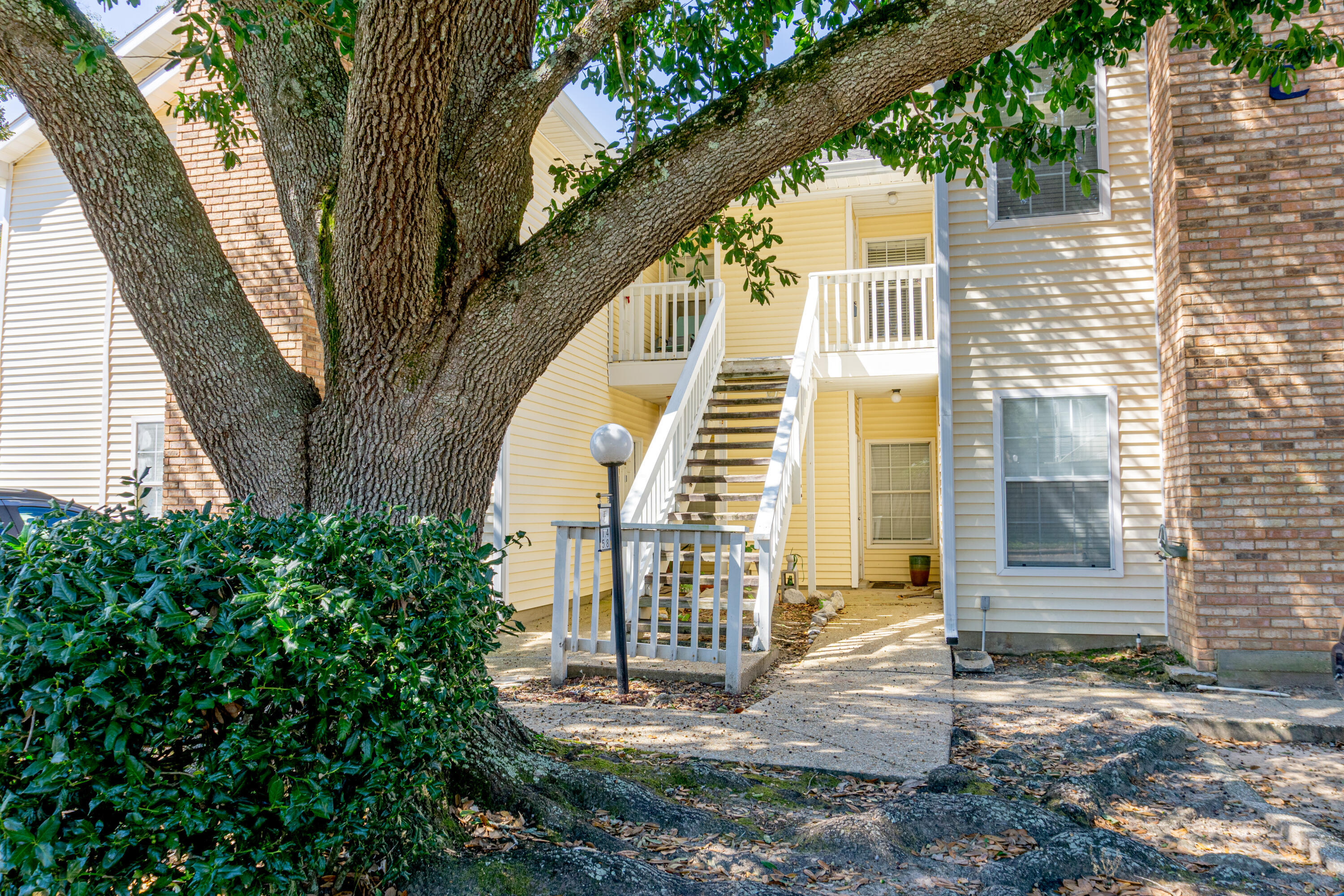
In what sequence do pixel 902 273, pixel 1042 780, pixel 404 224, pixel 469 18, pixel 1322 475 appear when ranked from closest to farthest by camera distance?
1. pixel 404 224
2. pixel 469 18
3. pixel 1042 780
4. pixel 1322 475
5. pixel 902 273

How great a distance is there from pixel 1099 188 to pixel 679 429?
464 cm

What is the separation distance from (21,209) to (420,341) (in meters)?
11.4

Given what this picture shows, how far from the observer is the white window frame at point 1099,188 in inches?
307

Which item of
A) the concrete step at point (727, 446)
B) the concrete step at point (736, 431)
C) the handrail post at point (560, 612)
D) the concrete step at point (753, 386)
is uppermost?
the concrete step at point (753, 386)

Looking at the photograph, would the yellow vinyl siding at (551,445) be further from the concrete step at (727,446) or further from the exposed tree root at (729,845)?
the exposed tree root at (729,845)

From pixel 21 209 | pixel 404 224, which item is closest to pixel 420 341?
pixel 404 224

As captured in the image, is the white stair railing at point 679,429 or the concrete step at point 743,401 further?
the concrete step at point 743,401

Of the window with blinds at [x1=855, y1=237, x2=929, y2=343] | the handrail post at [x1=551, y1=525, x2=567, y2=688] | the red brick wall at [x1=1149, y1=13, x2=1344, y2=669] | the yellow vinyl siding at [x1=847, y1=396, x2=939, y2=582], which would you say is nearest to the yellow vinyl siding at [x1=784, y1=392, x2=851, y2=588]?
the yellow vinyl siding at [x1=847, y1=396, x2=939, y2=582]

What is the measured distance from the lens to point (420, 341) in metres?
3.21

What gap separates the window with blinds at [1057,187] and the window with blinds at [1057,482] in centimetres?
174

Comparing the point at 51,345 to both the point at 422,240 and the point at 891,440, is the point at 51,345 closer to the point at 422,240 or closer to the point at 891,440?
the point at 422,240

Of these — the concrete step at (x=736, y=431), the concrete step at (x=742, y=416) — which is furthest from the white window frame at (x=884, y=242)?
the concrete step at (x=736, y=431)

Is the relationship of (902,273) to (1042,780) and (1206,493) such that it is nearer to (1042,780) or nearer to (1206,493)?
(1206,493)

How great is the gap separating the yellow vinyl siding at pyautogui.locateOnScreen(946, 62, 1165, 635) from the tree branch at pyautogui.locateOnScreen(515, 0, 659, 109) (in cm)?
508
